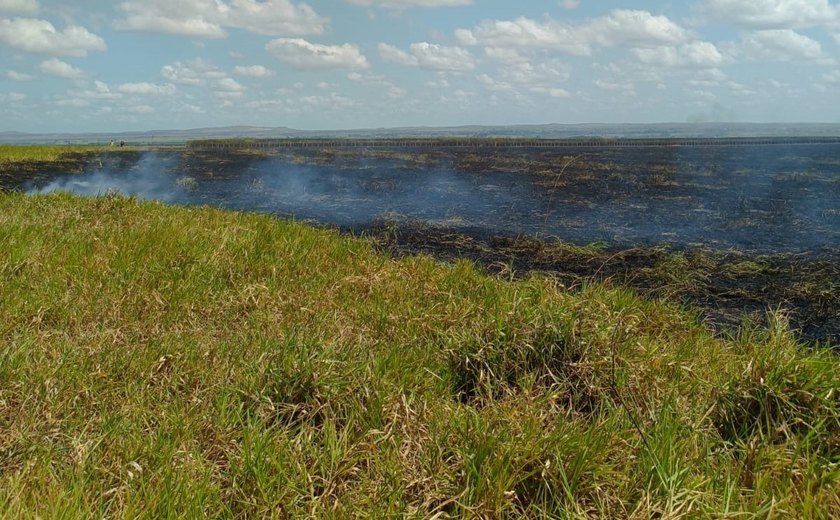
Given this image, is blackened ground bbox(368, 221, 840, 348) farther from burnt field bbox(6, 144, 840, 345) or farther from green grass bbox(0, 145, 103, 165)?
green grass bbox(0, 145, 103, 165)

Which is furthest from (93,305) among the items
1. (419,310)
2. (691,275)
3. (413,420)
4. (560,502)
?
(691,275)

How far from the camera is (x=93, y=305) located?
5773 mm

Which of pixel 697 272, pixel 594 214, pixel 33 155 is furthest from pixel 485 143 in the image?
pixel 697 272

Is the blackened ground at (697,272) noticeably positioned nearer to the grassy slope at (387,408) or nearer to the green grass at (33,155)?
the grassy slope at (387,408)

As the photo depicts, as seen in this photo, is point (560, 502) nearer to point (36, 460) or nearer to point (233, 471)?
point (233, 471)

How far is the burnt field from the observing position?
8.77m

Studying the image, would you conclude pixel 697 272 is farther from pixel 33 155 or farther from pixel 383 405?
pixel 33 155

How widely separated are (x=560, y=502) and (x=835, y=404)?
2.04 m

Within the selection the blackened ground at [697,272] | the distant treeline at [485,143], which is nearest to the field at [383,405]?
the blackened ground at [697,272]

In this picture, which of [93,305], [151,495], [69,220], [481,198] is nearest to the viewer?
[151,495]

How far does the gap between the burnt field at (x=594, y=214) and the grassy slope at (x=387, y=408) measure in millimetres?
1959

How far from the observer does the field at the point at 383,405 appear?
2.96 metres

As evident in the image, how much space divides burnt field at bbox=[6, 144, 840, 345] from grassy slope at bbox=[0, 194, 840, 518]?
1959mm

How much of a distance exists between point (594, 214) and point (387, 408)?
13039mm
